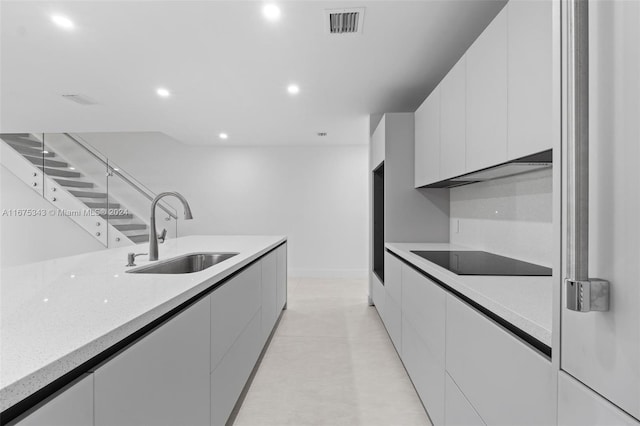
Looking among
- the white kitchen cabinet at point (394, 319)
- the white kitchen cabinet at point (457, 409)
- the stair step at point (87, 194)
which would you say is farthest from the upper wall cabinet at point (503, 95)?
the stair step at point (87, 194)

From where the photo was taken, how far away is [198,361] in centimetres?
128

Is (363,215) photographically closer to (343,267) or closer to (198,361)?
(343,267)

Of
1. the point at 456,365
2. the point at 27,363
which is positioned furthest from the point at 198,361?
the point at 456,365

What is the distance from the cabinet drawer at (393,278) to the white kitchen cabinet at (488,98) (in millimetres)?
987

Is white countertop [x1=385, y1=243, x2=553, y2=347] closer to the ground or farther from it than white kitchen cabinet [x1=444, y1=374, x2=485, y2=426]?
farther from it

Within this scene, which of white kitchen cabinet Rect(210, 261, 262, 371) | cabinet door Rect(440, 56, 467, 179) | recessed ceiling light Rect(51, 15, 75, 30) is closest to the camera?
white kitchen cabinet Rect(210, 261, 262, 371)

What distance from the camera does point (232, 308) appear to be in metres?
1.74

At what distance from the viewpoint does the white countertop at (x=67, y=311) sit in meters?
0.60

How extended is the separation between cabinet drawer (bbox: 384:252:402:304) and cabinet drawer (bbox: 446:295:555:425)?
1.09 meters

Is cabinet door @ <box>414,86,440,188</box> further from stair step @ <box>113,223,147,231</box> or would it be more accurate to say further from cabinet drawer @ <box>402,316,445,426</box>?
stair step @ <box>113,223,147,231</box>

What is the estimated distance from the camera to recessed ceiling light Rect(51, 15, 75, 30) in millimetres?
2316

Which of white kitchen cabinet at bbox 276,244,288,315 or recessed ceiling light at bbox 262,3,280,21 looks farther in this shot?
white kitchen cabinet at bbox 276,244,288,315

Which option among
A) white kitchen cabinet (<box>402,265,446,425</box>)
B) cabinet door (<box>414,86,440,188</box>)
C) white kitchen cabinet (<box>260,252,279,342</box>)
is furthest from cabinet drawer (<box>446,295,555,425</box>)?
white kitchen cabinet (<box>260,252,279,342</box>)

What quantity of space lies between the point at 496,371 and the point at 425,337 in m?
0.81
